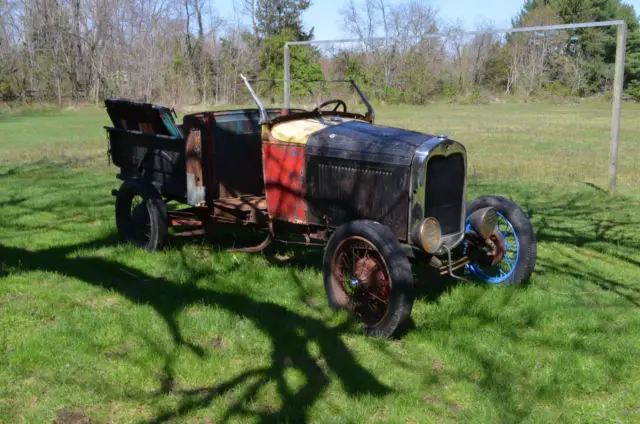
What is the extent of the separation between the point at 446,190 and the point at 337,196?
2.95 feet

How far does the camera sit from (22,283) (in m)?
5.52

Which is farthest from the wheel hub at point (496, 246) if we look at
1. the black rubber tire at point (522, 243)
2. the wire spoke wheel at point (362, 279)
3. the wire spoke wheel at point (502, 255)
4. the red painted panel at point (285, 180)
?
the red painted panel at point (285, 180)

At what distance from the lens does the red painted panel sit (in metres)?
5.43

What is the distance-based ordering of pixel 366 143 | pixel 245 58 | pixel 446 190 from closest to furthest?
1. pixel 366 143
2. pixel 446 190
3. pixel 245 58

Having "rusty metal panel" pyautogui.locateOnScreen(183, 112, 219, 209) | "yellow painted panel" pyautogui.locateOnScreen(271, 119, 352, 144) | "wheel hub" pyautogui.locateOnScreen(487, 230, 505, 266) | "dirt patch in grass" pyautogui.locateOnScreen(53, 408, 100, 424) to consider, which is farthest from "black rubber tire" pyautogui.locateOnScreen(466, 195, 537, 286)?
"dirt patch in grass" pyautogui.locateOnScreen(53, 408, 100, 424)

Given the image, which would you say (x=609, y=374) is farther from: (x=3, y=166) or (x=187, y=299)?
(x=3, y=166)

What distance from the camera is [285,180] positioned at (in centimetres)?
552

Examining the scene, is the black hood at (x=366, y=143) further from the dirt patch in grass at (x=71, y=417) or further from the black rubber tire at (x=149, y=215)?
the dirt patch in grass at (x=71, y=417)

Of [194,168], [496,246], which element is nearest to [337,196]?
[496,246]

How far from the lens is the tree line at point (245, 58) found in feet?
133

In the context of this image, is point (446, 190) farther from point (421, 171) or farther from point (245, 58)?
point (245, 58)

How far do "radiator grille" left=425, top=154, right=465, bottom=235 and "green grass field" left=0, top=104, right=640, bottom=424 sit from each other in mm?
668

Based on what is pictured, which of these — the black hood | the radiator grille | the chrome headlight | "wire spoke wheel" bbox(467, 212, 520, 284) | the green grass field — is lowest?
the green grass field

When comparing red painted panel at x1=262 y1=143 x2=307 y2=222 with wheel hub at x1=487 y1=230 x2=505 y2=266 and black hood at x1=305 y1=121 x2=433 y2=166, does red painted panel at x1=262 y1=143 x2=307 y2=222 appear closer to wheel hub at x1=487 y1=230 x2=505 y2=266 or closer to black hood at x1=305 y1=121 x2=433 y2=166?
black hood at x1=305 y1=121 x2=433 y2=166
